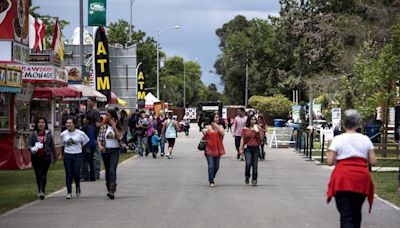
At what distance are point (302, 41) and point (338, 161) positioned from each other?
3881cm

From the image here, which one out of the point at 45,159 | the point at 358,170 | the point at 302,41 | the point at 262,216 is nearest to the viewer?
the point at 358,170

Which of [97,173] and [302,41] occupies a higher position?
[302,41]

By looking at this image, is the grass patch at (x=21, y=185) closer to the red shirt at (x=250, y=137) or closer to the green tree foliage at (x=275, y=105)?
the red shirt at (x=250, y=137)

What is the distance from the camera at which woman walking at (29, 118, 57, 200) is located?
15.0 metres

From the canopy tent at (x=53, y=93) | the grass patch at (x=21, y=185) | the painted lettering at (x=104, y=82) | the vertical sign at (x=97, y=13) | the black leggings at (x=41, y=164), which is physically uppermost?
the vertical sign at (x=97, y=13)

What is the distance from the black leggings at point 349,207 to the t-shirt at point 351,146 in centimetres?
41

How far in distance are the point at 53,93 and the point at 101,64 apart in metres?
3.73

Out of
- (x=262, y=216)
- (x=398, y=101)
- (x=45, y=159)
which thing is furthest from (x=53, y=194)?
(x=398, y=101)

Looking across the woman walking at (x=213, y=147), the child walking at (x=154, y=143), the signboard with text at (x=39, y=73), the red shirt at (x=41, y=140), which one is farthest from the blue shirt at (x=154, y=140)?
the red shirt at (x=41, y=140)

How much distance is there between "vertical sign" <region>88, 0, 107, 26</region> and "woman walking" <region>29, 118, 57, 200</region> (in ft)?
41.5

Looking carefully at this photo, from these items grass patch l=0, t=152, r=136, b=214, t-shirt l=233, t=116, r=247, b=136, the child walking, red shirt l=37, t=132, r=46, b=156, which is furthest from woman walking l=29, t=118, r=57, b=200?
the child walking

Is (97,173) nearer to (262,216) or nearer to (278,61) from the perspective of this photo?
(262,216)

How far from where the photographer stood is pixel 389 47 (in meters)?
23.9

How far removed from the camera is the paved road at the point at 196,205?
1185 centimetres
